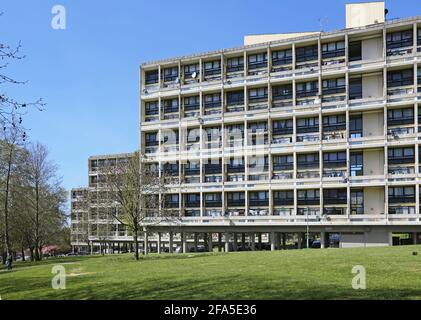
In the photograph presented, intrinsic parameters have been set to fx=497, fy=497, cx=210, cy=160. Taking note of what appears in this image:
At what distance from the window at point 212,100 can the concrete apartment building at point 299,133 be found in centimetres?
14

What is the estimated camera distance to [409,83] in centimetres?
5875

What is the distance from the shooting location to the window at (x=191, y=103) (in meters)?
70.8

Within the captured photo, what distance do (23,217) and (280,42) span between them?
1520 inches

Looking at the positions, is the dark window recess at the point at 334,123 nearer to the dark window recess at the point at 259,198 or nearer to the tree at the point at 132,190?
the dark window recess at the point at 259,198

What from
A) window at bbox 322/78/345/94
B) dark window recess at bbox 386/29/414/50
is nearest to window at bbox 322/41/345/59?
window at bbox 322/78/345/94

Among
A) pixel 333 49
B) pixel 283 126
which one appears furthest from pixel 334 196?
pixel 333 49

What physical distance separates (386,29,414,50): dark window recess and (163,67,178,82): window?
2947 cm

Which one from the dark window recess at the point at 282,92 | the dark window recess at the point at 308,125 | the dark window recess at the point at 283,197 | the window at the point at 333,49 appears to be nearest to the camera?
the window at the point at 333,49

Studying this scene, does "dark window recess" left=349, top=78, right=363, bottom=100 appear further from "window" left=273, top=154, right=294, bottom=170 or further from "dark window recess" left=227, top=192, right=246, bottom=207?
"dark window recess" left=227, top=192, right=246, bottom=207

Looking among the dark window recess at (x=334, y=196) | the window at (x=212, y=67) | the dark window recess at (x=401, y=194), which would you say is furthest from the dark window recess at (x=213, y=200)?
the dark window recess at (x=401, y=194)

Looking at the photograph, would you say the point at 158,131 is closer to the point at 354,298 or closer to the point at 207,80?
the point at 207,80

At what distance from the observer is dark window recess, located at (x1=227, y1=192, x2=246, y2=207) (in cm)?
6681

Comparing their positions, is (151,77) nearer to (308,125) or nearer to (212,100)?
(212,100)

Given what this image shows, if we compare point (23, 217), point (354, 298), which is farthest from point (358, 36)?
point (354, 298)
